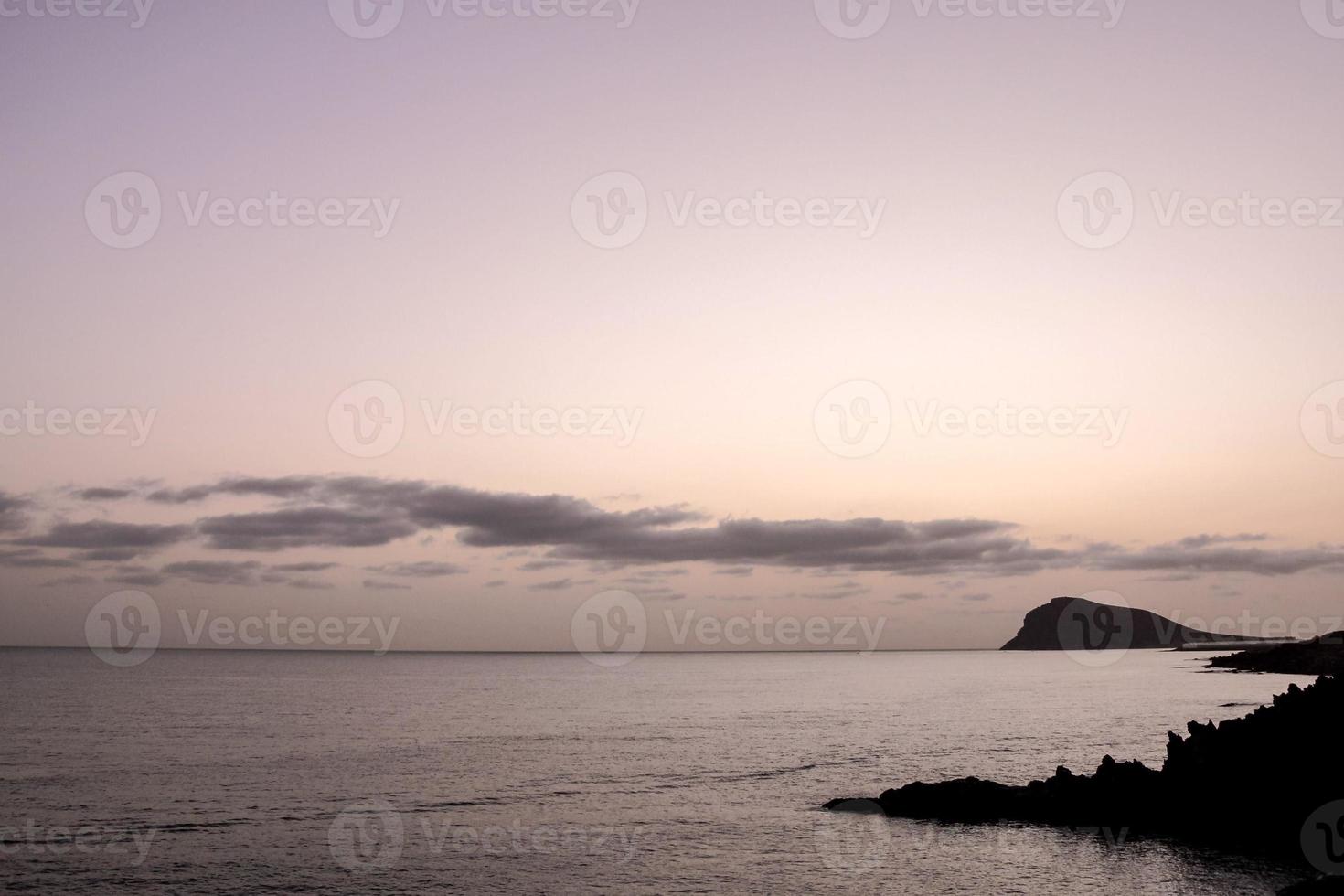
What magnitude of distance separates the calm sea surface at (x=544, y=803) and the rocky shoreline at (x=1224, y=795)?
2.70 m

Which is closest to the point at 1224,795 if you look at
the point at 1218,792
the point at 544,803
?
the point at 1218,792

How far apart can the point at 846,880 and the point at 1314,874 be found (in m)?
17.5

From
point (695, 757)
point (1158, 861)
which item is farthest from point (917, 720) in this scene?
point (1158, 861)

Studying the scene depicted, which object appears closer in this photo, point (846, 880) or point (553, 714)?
point (846, 880)

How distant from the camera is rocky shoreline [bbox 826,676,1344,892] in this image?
1582 inches

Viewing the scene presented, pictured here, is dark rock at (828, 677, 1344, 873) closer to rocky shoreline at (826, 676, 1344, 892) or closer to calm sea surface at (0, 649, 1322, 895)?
rocky shoreline at (826, 676, 1344, 892)

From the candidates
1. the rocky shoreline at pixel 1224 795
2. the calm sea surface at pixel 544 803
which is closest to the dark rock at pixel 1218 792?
the rocky shoreline at pixel 1224 795

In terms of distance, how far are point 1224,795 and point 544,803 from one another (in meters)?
34.4

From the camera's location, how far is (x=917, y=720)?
353 ft

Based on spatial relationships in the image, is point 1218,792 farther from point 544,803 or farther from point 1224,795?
point 544,803

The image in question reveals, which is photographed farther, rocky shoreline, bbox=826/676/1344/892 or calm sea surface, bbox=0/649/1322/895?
rocky shoreline, bbox=826/676/1344/892

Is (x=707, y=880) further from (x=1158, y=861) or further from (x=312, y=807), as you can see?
(x=312, y=807)

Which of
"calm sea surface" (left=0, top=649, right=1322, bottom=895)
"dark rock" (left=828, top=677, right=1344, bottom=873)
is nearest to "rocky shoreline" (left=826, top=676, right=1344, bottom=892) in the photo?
"dark rock" (left=828, top=677, right=1344, bottom=873)

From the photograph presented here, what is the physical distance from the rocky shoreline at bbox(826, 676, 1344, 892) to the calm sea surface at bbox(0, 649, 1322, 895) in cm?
270
